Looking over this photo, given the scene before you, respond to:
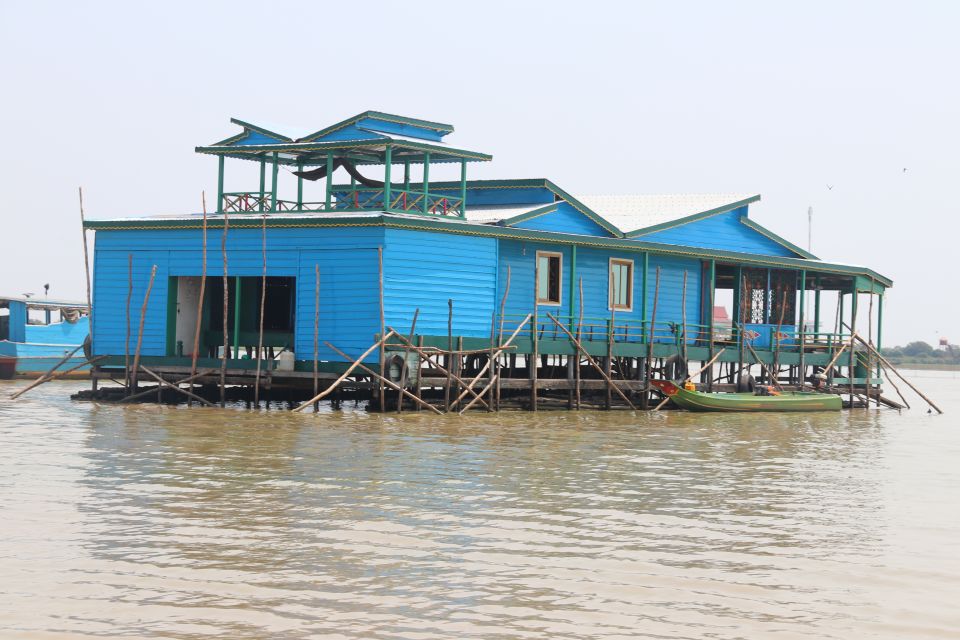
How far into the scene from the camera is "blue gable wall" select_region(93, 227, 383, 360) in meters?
33.0

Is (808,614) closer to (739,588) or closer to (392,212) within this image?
(739,588)

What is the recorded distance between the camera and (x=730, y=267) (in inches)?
1793

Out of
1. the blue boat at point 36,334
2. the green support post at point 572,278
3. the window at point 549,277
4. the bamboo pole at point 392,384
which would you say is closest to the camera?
the bamboo pole at point 392,384

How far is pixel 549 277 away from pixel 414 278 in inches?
216

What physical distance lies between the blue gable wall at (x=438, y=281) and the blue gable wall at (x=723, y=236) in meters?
7.38

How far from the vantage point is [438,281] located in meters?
34.1

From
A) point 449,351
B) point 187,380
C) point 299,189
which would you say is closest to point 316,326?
point 449,351

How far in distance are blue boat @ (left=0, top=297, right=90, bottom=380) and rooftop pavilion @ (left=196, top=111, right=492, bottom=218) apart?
1744 centimetres

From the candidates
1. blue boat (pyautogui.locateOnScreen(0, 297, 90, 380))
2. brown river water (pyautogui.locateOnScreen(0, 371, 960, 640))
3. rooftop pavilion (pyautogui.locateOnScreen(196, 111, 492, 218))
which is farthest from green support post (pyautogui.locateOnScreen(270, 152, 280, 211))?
blue boat (pyautogui.locateOnScreen(0, 297, 90, 380))

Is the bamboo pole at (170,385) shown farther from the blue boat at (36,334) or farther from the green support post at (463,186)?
the blue boat at (36,334)

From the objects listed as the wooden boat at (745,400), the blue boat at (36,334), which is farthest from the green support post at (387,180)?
the blue boat at (36,334)

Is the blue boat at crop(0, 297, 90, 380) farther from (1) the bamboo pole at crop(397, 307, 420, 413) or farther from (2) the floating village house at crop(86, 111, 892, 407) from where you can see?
(1) the bamboo pole at crop(397, 307, 420, 413)

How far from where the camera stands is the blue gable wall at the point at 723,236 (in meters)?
42.2

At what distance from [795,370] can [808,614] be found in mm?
35509
